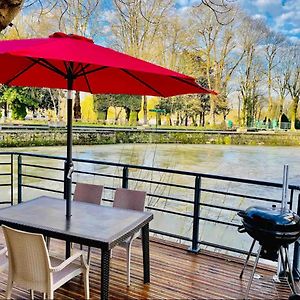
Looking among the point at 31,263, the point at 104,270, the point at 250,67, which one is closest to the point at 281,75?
the point at 250,67

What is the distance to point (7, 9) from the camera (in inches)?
129

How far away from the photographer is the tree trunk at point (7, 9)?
3.26 m

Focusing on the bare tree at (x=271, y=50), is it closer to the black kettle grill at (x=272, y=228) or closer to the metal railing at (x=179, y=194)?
the metal railing at (x=179, y=194)

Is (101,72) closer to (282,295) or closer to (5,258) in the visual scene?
(5,258)

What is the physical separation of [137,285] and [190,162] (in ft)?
44.2

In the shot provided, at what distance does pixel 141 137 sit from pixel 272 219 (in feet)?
51.0

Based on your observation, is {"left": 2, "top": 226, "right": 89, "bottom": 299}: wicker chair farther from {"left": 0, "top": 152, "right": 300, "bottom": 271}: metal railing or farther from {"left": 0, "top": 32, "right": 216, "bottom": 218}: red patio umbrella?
{"left": 0, "top": 152, "right": 300, "bottom": 271}: metal railing

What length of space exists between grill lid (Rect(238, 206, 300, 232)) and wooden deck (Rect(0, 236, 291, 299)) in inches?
27.0

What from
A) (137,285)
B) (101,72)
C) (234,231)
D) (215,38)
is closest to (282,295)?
(137,285)

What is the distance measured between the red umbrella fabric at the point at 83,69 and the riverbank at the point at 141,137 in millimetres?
12549

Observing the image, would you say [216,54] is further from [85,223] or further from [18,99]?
[85,223]

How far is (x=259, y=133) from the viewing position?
24.6 m

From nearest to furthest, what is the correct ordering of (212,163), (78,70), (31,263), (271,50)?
1. (31,263)
2. (78,70)
3. (212,163)
4. (271,50)

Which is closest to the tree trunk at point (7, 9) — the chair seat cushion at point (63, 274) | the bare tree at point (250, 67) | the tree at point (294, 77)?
the chair seat cushion at point (63, 274)
